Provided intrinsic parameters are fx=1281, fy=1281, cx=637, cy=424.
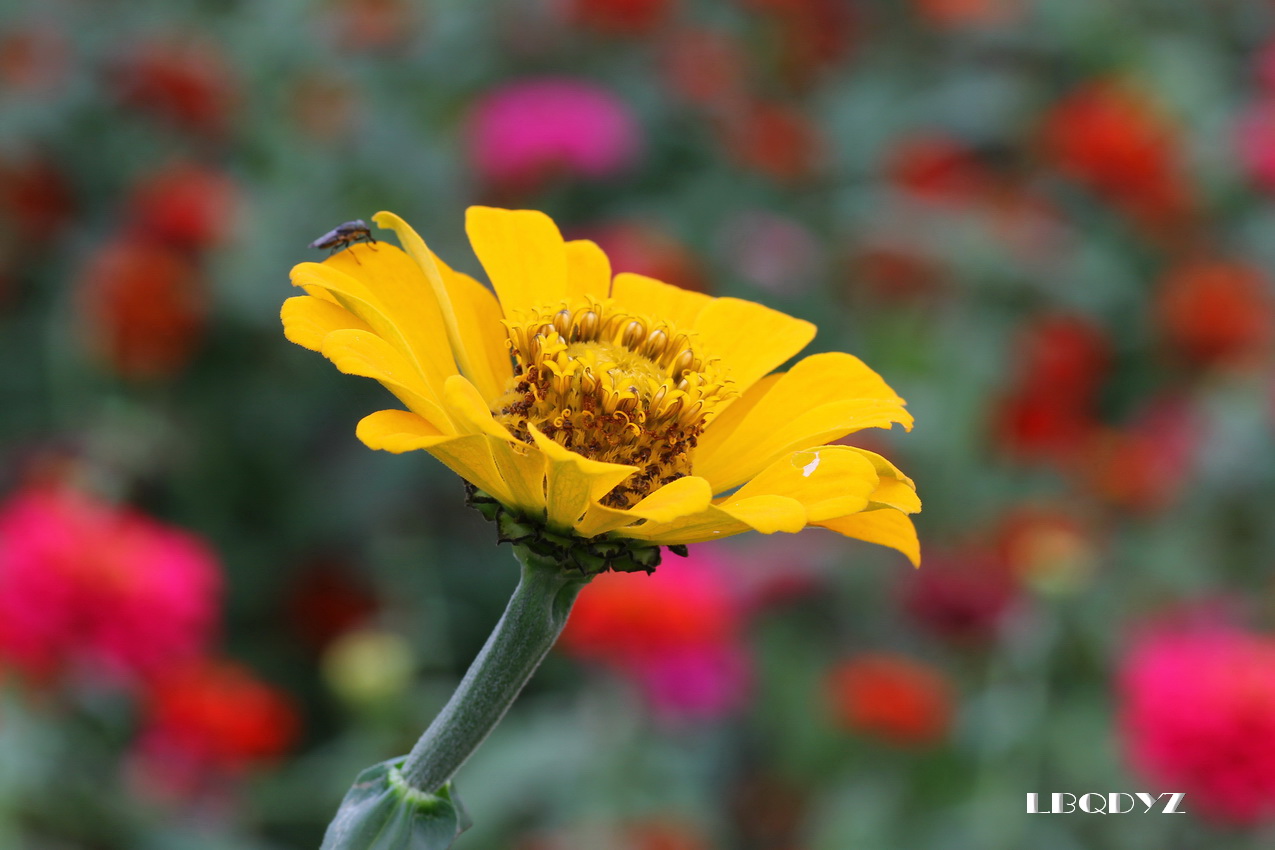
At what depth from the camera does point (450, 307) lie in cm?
75

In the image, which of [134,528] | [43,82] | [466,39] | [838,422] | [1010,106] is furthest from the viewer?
[1010,106]

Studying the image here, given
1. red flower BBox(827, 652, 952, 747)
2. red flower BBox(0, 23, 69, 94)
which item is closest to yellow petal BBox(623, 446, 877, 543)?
red flower BBox(827, 652, 952, 747)

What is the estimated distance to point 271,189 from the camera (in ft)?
8.03

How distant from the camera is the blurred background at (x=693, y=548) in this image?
167cm

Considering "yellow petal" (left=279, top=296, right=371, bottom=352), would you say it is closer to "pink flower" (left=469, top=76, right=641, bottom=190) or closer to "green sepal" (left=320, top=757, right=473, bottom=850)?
"green sepal" (left=320, top=757, right=473, bottom=850)

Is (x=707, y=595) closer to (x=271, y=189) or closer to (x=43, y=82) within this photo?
(x=271, y=189)

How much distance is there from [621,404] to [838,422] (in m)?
0.15

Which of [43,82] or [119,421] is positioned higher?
[43,82]

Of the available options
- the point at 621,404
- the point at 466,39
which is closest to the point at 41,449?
the point at 466,39

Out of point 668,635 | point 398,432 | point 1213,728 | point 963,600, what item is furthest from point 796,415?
point 963,600

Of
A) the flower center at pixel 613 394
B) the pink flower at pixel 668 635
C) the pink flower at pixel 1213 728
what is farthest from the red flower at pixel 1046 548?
the flower center at pixel 613 394

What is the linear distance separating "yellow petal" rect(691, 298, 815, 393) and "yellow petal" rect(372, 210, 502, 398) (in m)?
0.15

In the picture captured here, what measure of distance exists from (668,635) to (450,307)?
3.34 ft

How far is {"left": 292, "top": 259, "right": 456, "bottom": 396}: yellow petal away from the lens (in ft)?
2.23
